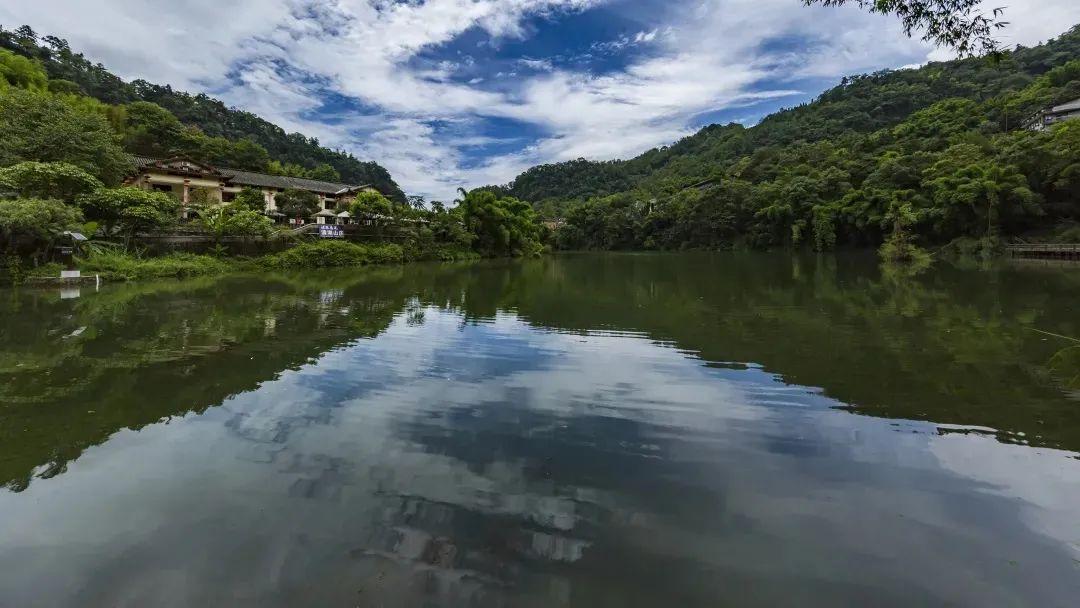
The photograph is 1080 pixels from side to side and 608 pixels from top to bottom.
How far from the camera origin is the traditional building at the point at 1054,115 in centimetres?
3758

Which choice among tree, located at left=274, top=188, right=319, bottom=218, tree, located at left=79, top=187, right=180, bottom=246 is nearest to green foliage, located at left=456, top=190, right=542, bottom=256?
tree, located at left=274, top=188, right=319, bottom=218

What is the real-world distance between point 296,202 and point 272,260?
10945 millimetres

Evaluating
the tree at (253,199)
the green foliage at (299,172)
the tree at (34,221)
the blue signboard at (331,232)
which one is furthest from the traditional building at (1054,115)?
the green foliage at (299,172)

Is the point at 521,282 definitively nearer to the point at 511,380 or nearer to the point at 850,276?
the point at 850,276

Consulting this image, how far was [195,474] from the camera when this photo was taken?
3.77m

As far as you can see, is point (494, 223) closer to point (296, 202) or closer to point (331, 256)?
point (296, 202)

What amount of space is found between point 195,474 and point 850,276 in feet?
71.4

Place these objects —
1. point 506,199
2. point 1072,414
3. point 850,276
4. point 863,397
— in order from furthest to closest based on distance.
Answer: point 506,199, point 850,276, point 863,397, point 1072,414

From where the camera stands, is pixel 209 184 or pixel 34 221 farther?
pixel 209 184

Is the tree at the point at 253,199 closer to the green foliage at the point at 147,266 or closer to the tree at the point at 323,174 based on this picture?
the green foliage at the point at 147,266

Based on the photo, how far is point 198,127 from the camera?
5425cm

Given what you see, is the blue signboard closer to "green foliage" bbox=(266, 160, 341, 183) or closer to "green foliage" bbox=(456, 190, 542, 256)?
"green foliage" bbox=(456, 190, 542, 256)

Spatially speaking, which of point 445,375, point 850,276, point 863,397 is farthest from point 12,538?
point 850,276

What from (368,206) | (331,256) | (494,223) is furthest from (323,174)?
(331,256)
